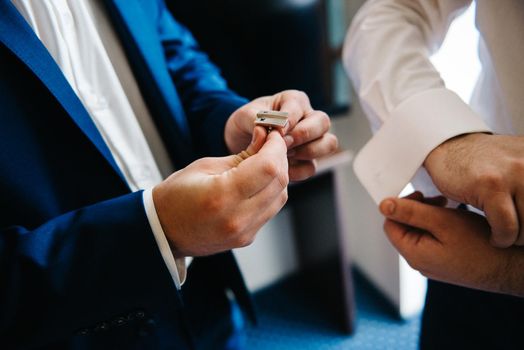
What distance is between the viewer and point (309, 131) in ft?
1.73

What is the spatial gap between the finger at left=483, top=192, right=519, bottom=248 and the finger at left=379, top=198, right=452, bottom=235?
0.08 meters

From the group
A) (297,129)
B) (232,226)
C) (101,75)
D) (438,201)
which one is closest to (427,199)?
(438,201)

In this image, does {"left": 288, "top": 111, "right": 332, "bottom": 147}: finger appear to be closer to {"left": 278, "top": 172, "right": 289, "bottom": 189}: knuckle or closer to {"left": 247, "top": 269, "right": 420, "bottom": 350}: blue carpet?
{"left": 278, "top": 172, "right": 289, "bottom": 189}: knuckle

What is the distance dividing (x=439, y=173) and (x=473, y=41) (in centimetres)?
52

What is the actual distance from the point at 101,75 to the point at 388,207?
0.55 m

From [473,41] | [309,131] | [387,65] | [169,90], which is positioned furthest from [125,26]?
[473,41]

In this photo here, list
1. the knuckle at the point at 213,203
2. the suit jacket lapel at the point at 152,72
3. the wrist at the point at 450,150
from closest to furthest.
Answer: the knuckle at the point at 213,203 < the wrist at the point at 450,150 < the suit jacket lapel at the point at 152,72

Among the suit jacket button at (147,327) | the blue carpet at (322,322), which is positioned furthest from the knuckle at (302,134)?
the blue carpet at (322,322)

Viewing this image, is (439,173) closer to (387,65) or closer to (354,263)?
(387,65)

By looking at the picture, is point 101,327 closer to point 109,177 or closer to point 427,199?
point 109,177

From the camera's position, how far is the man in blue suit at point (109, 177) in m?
0.39

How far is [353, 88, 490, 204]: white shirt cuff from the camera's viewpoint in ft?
1.72

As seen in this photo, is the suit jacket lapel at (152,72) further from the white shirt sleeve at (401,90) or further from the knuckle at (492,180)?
the knuckle at (492,180)

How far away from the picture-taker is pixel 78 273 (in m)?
0.40
